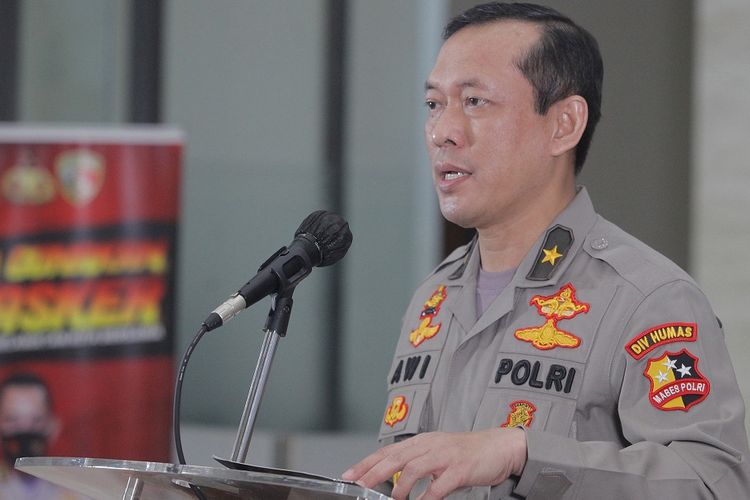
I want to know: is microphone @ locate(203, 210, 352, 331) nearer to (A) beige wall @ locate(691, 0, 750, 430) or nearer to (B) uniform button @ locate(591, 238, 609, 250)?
(B) uniform button @ locate(591, 238, 609, 250)

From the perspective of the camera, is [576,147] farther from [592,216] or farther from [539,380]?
[539,380]

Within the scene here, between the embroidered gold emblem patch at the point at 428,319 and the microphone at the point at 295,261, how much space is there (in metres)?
0.44

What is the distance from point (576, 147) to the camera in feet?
7.02

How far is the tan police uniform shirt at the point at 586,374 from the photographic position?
1.60 metres

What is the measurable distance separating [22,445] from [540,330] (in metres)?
2.34

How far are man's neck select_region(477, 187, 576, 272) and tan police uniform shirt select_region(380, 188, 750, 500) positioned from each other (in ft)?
0.12

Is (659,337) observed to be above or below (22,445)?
above

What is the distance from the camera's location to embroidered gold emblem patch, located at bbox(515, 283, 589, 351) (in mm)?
1848

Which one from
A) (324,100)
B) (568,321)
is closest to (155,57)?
(324,100)

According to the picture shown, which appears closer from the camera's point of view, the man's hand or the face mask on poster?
the man's hand

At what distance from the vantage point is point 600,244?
196 centimetres

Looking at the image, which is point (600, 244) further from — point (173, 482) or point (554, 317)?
point (173, 482)

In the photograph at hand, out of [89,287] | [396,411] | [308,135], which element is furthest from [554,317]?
[308,135]

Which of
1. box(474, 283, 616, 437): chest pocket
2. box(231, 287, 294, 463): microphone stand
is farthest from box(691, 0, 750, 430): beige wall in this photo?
box(231, 287, 294, 463): microphone stand
